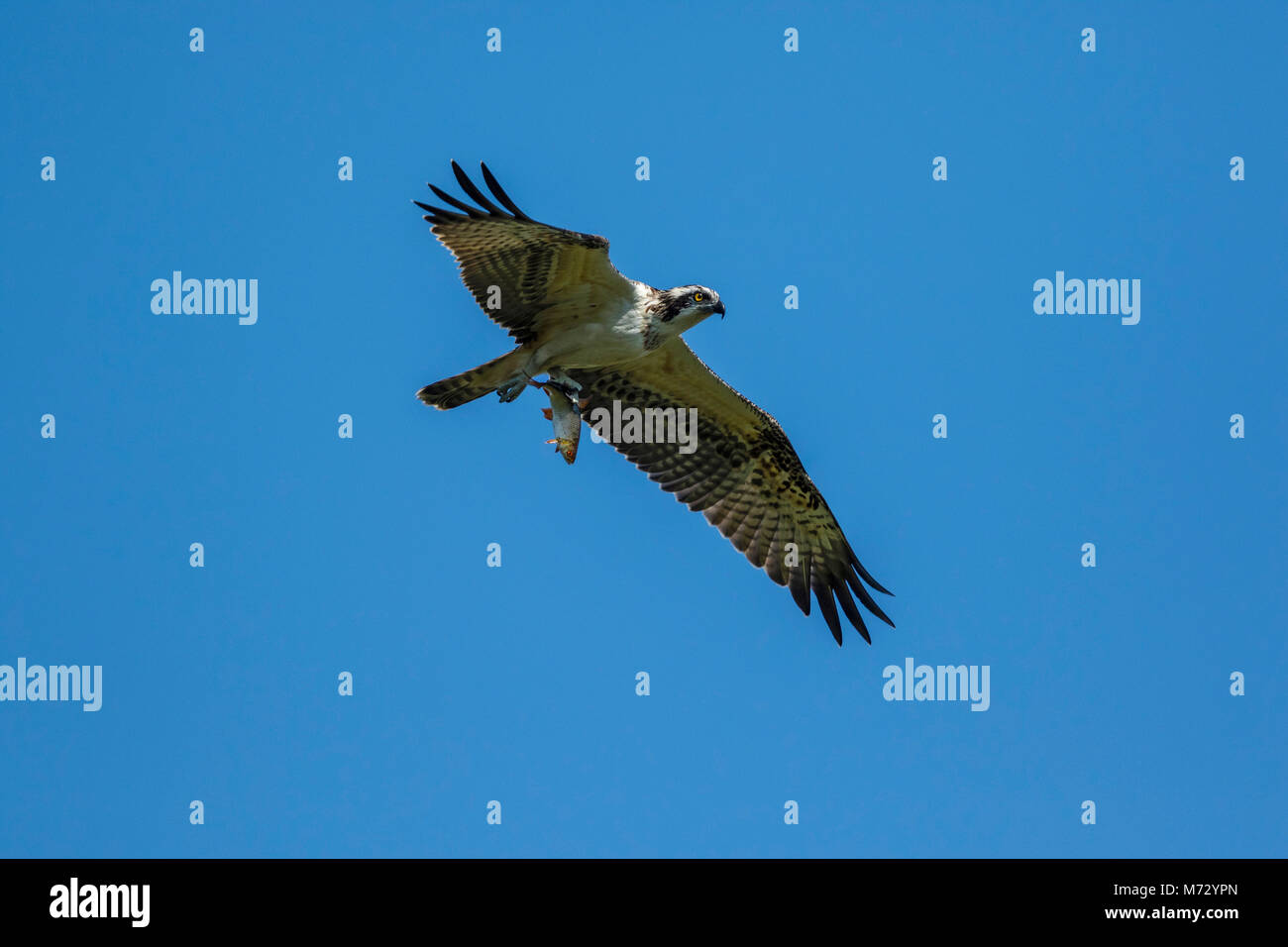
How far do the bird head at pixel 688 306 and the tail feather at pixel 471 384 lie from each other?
4.15ft

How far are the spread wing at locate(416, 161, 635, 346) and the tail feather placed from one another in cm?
41

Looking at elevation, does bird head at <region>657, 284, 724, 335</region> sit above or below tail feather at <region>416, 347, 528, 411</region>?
above

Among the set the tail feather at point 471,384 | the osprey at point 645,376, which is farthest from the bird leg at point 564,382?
the tail feather at point 471,384

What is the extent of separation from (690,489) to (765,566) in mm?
1022

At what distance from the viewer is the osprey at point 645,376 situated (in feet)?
35.0

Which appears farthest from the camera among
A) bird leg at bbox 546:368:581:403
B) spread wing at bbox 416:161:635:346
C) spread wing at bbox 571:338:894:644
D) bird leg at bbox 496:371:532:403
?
spread wing at bbox 571:338:894:644

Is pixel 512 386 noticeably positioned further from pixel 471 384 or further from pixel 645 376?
pixel 645 376

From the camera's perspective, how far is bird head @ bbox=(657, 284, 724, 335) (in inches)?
431

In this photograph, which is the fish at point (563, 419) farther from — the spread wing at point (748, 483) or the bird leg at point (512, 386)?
the spread wing at point (748, 483)

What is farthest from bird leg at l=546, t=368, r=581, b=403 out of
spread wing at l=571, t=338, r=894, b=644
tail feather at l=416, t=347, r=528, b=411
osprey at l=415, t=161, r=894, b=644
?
spread wing at l=571, t=338, r=894, b=644

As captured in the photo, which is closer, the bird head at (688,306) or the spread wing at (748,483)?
the bird head at (688,306)

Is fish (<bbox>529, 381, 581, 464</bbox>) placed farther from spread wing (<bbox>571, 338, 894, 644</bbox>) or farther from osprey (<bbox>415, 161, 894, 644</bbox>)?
spread wing (<bbox>571, 338, 894, 644</bbox>)

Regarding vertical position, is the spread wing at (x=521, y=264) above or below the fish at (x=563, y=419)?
above
